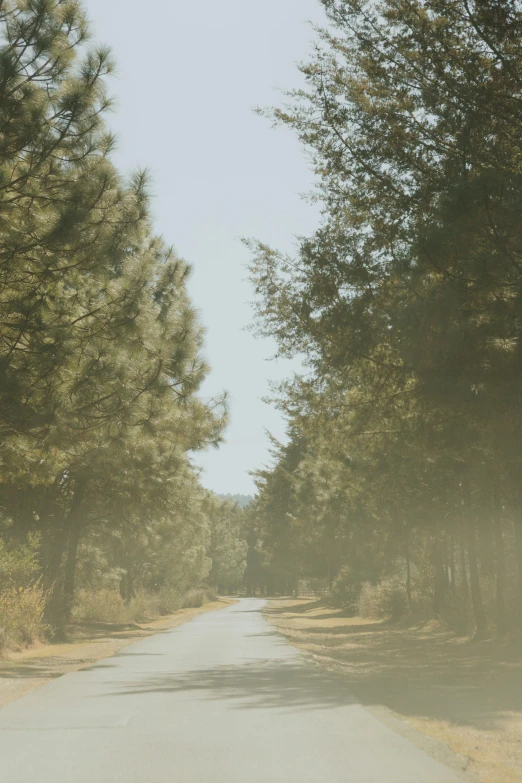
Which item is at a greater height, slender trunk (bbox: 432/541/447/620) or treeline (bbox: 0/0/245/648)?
treeline (bbox: 0/0/245/648)

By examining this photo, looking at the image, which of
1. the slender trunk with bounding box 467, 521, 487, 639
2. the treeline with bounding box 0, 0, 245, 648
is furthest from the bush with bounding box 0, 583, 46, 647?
the slender trunk with bounding box 467, 521, 487, 639

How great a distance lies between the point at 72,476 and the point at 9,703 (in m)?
13.9

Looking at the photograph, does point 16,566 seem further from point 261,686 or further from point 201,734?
point 201,734

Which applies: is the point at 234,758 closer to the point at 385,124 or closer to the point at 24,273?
the point at 24,273

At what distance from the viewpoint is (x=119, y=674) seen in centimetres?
1410

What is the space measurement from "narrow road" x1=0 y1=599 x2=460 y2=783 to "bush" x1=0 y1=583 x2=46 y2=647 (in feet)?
24.3

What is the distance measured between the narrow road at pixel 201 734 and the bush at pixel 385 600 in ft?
70.8

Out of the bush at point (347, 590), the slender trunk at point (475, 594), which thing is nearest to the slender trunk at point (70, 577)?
the slender trunk at point (475, 594)

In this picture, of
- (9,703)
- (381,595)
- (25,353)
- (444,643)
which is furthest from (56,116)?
(381,595)

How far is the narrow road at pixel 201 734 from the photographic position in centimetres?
632

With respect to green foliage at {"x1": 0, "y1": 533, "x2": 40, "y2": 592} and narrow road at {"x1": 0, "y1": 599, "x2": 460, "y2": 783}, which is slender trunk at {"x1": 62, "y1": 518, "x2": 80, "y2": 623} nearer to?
green foliage at {"x1": 0, "y1": 533, "x2": 40, "y2": 592}

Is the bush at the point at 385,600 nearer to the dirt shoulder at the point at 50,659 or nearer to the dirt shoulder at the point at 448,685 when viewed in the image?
the dirt shoulder at the point at 448,685

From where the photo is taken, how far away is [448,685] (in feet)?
44.1

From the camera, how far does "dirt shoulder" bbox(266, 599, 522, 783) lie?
7.79 metres
